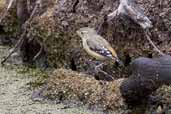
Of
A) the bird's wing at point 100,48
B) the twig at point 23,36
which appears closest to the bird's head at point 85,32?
the bird's wing at point 100,48

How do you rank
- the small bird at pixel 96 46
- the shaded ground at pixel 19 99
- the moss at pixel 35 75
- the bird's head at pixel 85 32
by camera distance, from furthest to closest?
the moss at pixel 35 75
the bird's head at pixel 85 32
the small bird at pixel 96 46
the shaded ground at pixel 19 99

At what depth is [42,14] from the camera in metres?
8.24

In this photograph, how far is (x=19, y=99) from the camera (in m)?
6.45

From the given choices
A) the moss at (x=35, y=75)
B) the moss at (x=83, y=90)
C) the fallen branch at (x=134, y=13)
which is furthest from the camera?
the moss at (x=35, y=75)

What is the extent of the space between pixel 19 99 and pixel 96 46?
1.03 m

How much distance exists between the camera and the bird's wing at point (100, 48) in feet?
20.4

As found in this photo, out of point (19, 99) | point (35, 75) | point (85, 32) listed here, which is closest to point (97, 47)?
point (85, 32)

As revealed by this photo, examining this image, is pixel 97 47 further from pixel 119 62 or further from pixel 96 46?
pixel 119 62

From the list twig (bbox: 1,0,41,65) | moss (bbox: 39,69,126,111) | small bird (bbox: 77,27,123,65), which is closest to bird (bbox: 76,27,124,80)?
small bird (bbox: 77,27,123,65)

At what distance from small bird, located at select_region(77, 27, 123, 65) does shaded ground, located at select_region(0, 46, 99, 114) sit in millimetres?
654

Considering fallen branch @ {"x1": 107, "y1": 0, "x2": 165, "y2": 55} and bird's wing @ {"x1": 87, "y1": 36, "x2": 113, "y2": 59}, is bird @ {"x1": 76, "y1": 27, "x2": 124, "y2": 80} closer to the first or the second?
bird's wing @ {"x1": 87, "y1": 36, "x2": 113, "y2": 59}

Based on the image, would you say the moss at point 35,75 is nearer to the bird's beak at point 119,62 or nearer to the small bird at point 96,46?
the small bird at point 96,46

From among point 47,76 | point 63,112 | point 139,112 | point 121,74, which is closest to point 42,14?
point 47,76

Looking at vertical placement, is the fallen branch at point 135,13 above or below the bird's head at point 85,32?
above
